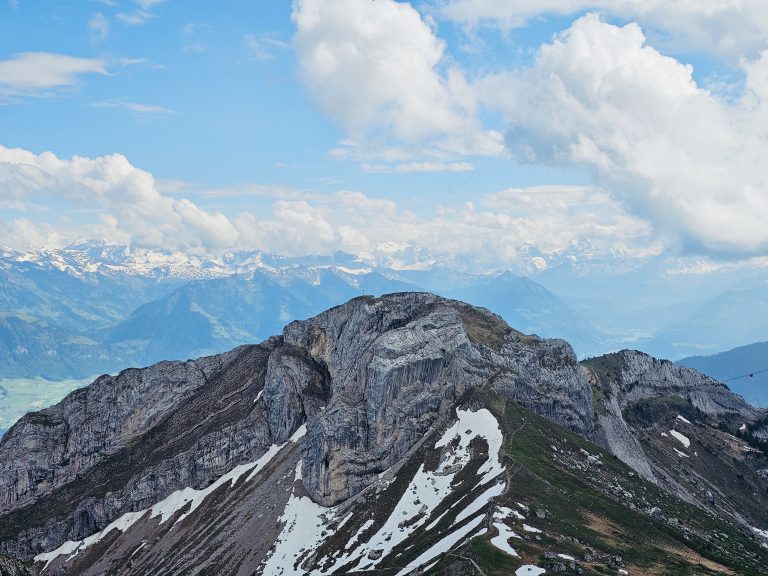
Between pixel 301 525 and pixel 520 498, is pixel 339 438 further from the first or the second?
pixel 520 498

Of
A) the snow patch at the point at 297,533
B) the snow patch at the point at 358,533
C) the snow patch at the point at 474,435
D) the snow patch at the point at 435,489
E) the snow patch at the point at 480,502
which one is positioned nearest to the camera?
the snow patch at the point at 480,502

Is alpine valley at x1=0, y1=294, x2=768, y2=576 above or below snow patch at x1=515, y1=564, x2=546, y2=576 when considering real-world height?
above

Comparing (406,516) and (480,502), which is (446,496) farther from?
(480,502)

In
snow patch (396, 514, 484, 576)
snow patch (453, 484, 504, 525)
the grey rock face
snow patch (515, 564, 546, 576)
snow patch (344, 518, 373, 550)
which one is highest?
the grey rock face

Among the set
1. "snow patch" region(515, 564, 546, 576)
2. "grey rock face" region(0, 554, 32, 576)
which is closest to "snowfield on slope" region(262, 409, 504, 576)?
"snow patch" region(515, 564, 546, 576)

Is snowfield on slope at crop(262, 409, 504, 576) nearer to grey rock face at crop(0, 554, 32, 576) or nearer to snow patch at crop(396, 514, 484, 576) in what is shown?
snow patch at crop(396, 514, 484, 576)

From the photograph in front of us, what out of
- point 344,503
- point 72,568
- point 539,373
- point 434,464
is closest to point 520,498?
point 434,464

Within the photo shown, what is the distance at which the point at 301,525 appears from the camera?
160 m

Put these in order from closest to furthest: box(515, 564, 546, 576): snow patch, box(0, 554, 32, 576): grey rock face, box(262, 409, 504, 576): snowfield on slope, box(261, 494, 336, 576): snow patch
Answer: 1. box(515, 564, 546, 576): snow patch
2. box(0, 554, 32, 576): grey rock face
3. box(262, 409, 504, 576): snowfield on slope
4. box(261, 494, 336, 576): snow patch

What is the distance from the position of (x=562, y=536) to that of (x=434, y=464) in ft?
148

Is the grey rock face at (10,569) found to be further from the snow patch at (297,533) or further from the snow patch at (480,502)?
the snow patch at (480,502)

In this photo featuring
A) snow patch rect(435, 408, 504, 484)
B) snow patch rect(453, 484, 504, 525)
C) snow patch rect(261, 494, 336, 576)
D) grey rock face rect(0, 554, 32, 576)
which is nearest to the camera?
grey rock face rect(0, 554, 32, 576)

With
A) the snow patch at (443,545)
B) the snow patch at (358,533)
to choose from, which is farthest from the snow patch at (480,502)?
the snow patch at (358,533)

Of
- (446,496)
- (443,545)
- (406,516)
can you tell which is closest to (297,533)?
(406,516)
